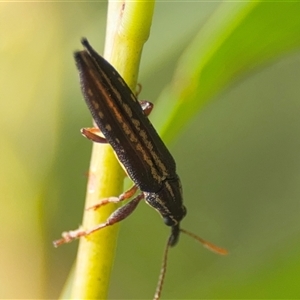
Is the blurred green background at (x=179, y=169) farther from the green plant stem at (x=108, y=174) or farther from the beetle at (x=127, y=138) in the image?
the green plant stem at (x=108, y=174)

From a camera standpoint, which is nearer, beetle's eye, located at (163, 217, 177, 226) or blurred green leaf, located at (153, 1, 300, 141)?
blurred green leaf, located at (153, 1, 300, 141)

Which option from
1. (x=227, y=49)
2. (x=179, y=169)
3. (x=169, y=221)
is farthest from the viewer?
(x=179, y=169)

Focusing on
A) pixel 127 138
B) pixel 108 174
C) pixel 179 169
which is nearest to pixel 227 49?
pixel 127 138

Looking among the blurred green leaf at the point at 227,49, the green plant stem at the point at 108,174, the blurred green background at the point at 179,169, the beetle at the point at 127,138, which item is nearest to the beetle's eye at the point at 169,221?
the beetle at the point at 127,138

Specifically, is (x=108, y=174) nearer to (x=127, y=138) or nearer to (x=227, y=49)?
(x=127, y=138)

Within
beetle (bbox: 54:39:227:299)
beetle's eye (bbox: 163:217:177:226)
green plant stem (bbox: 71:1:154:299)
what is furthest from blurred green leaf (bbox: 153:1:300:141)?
beetle's eye (bbox: 163:217:177:226)

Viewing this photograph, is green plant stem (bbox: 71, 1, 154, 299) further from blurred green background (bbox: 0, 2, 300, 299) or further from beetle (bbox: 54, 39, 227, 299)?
blurred green background (bbox: 0, 2, 300, 299)
